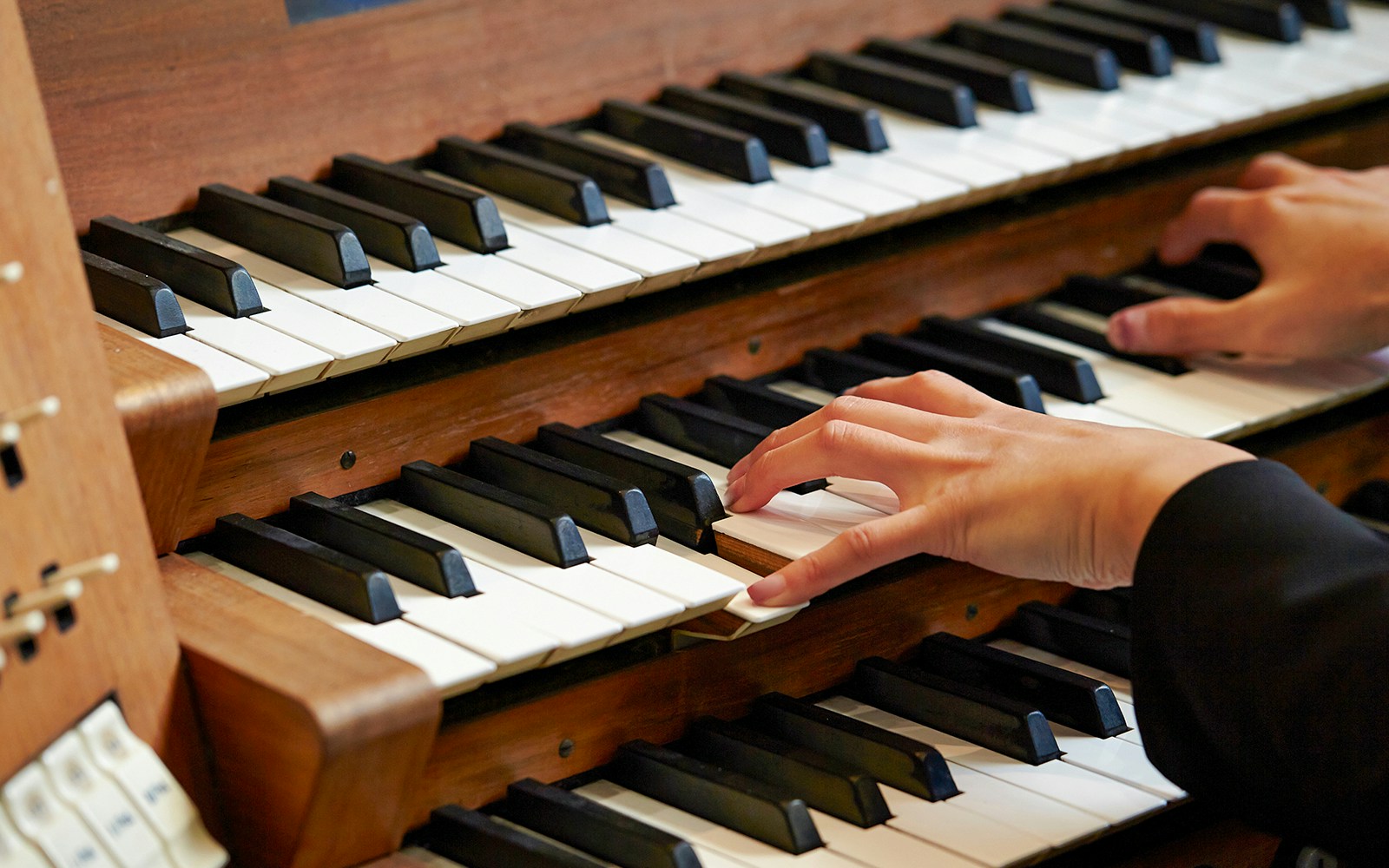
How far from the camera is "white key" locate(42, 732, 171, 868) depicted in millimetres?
1014

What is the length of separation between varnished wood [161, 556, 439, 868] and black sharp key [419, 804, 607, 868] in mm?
52

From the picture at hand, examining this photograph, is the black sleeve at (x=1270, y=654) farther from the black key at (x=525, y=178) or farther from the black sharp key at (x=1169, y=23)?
the black sharp key at (x=1169, y=23)

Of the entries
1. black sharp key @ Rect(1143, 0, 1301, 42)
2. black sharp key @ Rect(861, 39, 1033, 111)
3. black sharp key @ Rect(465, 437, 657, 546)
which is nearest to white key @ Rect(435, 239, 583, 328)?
black sharp key @ Rect(465, 437, 657, 546)

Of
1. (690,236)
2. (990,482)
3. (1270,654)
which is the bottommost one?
(1270,654)

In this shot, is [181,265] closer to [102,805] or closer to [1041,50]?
[102,805]

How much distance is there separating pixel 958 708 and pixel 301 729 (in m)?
0.59

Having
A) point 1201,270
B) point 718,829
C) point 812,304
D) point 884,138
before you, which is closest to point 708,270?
point 812,304

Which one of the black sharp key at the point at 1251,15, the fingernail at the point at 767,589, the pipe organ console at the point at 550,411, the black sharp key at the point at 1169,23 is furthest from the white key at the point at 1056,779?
the black sharp key at the point at 1251,15

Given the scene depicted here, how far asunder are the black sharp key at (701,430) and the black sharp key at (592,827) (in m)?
0.36

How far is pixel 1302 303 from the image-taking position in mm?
1740

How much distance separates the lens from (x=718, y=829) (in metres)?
1.26

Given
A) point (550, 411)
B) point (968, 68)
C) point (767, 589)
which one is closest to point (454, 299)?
point (550, 411)

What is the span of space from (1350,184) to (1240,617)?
0.90 meters

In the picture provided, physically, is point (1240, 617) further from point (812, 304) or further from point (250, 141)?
point (250, 141)
